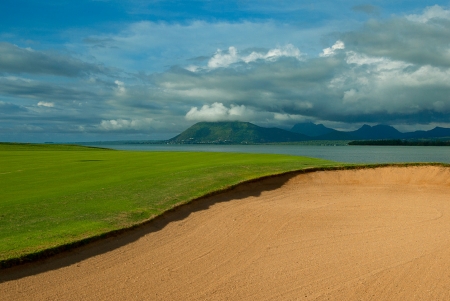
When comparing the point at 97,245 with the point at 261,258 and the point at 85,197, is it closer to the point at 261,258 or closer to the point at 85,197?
the point at 261,258

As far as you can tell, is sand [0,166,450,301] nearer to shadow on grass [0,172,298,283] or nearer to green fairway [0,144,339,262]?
shadow on grass [0,172,298,283]

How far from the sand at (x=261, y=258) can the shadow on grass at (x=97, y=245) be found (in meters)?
0.04

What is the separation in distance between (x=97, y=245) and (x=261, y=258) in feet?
14.7

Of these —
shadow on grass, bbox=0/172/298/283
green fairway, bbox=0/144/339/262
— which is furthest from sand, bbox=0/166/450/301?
green fairway, bbox=0/144/339/262

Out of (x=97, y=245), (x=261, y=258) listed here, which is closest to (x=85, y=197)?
(x=97, y=245)

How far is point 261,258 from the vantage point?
396 inches

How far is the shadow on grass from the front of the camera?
8.61 meters

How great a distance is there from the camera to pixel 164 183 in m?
17.7

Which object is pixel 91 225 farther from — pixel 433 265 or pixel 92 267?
pixel 433 265

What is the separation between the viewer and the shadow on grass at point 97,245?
8.61m

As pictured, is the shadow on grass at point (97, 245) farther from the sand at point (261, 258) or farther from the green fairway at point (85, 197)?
the green fairway at point (85, 197)

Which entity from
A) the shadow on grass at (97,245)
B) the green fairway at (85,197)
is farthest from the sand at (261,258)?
the green fairway at (85,197)

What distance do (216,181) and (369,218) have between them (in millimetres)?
7080

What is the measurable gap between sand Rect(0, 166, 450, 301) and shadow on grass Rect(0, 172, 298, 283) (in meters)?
0.04
